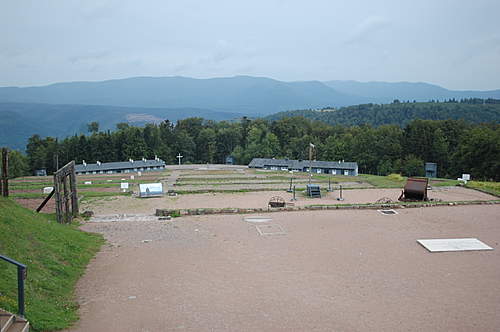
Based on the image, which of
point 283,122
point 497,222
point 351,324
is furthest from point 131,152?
point 351,324

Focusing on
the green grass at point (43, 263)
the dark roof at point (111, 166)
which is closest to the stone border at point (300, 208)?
the green grass at point (43, 263)

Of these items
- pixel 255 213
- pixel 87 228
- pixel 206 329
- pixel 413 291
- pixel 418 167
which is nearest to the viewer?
pixel 206 329

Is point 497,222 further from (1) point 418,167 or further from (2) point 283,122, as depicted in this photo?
(2) point 283,122

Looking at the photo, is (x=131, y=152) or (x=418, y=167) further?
(x=131, y=152)

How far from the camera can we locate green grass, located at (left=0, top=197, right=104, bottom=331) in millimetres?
8047

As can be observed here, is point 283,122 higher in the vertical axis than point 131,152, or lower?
higher

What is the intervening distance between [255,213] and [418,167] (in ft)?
151

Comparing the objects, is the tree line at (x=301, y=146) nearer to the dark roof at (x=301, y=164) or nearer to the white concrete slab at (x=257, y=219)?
the dark roof at (x=301, y=164)

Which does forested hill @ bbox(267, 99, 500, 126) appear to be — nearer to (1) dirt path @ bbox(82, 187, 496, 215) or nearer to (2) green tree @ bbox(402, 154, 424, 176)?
(2) green tree @ bbox(402, 154, 424, 176)

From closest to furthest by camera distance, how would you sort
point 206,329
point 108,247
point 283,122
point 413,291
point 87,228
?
point 206,329, point 413,291, point 108,247, point 87,228, point 283,122

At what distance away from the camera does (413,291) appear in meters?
10.3

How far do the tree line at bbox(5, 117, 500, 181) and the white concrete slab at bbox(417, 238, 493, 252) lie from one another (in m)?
39.0

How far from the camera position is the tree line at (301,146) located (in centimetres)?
5488

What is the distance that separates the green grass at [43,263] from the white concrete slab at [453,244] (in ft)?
37.7
